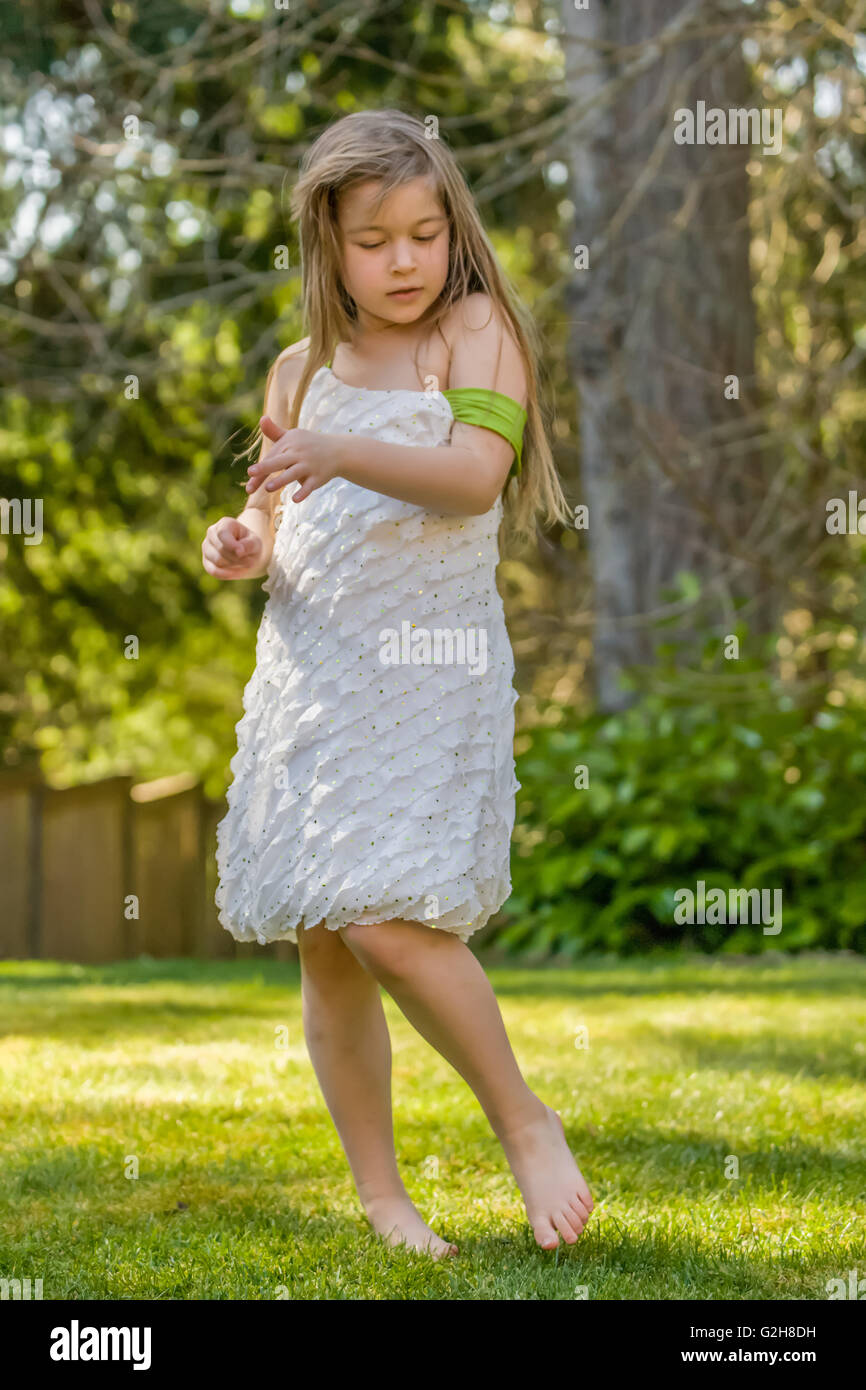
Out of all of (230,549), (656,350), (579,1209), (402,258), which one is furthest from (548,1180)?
(656,350)

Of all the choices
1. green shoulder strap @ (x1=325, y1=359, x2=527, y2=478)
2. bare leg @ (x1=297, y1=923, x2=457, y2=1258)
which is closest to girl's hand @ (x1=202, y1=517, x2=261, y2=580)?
green shoulder strap @ (x1=325, y1=359, x2=527, y2=478)

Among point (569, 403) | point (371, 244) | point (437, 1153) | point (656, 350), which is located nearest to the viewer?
point (371, 244)

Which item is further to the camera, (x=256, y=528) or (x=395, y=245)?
(x=256, y=528)

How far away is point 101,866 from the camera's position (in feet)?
24.5

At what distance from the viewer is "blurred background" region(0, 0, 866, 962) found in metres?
6.06

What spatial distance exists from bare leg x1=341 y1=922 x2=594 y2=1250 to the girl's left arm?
23.5 inches

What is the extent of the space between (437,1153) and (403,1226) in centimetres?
55

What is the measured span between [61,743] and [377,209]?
40.3 feet

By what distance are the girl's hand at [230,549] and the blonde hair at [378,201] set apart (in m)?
0.23

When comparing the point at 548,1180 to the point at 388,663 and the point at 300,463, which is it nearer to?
the point at 388,663

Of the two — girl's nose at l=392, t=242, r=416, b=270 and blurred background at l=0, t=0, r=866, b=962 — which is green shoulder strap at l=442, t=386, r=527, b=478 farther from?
blurred background at l=0, t=0, r=866, b=962

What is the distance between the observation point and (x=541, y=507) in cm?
257

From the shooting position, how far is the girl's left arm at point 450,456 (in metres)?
2.02
